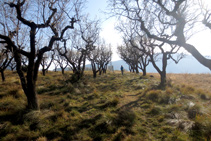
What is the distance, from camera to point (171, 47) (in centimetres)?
1186

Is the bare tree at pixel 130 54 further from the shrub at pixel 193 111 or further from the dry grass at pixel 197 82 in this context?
the shrub at pixel 193 111

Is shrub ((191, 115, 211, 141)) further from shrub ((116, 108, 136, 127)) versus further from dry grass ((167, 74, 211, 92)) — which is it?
dry grass ((167, 74, 211, 92))

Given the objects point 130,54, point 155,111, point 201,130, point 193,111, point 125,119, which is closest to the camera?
point 201,130

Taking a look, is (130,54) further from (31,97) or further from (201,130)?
(31,97)

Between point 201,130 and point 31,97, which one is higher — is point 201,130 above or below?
below

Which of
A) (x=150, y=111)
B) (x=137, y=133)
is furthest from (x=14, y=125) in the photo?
(x=150, y=111)

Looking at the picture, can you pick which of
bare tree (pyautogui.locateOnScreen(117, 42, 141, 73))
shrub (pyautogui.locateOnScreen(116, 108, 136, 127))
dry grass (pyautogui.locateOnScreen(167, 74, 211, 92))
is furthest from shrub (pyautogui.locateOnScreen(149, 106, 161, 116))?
bare tree (pyautogui.locateOnScreen(117, 42, 141, 73))

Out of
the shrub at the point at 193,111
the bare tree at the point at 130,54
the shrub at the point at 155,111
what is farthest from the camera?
the bare tree at the point at 130,54

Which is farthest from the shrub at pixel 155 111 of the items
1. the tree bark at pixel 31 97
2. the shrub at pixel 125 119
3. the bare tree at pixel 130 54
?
the bare tree at pixel 130 54

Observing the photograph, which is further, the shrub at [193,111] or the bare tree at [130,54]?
the bare tree at [130,54]

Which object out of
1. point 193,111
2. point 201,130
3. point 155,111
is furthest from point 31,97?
point 193,111

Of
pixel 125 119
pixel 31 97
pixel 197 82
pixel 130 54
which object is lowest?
pixel 125 119

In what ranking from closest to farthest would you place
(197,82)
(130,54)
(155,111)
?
(155,111), (197,82), (130,54)

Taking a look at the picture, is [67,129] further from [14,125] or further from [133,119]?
[133,119]
